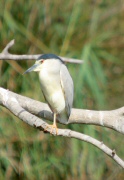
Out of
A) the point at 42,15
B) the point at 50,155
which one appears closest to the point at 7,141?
the point at 50,155

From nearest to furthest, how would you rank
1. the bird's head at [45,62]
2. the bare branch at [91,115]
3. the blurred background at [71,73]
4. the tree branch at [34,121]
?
the tree branch at [34,121]
the bare branch at [91,115]
the bird's head at [45,62]
the blurred background at [71,73]

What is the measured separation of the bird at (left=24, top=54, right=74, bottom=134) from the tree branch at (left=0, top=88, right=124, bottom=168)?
0.44 feet

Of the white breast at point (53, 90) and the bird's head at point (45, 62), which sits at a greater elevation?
the bird's head at point (45, 62)

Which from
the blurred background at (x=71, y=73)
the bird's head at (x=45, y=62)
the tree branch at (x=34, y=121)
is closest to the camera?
the tree branch at (x=34, y=121)

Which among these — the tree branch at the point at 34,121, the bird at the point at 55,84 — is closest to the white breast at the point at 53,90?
the bird at the point at 55,84

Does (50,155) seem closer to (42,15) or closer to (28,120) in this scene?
(42,15)

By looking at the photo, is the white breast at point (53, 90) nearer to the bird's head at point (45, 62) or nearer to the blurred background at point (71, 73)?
the bird's head at point (45, 62)

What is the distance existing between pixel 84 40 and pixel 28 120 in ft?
6.13

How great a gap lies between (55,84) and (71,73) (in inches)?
42.5

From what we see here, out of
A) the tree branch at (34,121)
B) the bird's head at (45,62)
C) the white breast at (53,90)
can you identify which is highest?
the bird's head at (45,62)

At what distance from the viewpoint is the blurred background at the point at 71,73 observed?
3461 millimetres

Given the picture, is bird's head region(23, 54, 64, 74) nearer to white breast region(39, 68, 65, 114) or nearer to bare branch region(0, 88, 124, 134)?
white breast region(39, 68, 65, 114)

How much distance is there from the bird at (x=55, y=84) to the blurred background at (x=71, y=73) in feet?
3.21

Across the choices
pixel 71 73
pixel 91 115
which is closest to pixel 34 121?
pixel 91 115
